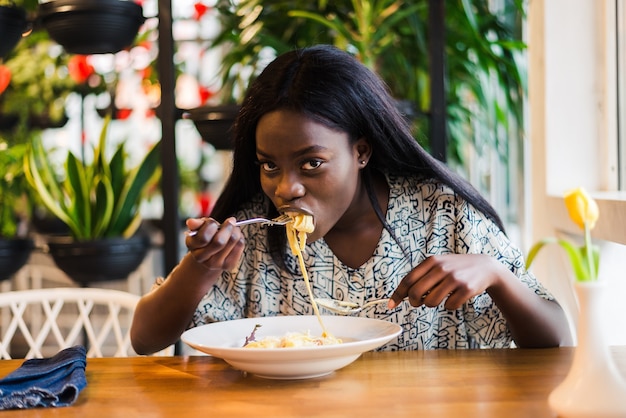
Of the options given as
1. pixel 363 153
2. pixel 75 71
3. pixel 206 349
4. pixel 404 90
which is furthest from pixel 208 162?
pixel 206 349

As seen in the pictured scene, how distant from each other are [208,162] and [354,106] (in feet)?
12.5

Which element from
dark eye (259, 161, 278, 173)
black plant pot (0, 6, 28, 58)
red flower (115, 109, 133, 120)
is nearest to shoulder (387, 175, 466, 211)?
dark eye (259, 161, 278, 173)

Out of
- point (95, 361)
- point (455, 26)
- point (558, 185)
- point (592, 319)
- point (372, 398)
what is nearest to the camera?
point (592, 319)

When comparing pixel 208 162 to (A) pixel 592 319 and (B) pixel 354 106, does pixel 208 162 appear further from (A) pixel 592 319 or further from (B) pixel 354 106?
(A) pixel 592 319

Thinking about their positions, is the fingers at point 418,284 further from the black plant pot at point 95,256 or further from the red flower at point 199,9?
the red flower at point 199,9

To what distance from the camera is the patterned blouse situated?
68.4 inches

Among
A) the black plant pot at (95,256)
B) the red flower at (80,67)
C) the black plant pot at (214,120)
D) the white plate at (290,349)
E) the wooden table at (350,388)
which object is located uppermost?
the red flower at (80,67)

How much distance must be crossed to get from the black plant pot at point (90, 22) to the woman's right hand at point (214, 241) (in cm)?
112

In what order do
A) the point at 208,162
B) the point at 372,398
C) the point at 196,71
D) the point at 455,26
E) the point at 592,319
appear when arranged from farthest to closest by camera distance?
the point at 196,71 < the point at 208,162 < the point at 455,26 < the point at 372,398 < the point at 592,319

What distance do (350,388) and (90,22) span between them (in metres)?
1.51

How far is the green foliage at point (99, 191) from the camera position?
276cm

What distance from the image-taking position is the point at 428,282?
4.25 feet

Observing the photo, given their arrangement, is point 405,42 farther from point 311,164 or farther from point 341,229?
point 311,164

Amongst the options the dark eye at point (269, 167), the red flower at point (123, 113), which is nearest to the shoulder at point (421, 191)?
the dark eye at point (269, 167)
